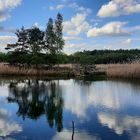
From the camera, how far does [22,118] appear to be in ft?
35.7

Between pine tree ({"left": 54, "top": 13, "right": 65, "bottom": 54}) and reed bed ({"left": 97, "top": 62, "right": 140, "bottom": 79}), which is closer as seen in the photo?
reed bed ({"left": 97, "top": 62, "right": 140, "bottom": 79})

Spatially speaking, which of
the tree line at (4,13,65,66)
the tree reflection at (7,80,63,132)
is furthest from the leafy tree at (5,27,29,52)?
the tree reflection at (7,80,63,132)

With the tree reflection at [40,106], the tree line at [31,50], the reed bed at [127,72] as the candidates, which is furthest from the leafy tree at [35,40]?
the tree reflection at [40,106]

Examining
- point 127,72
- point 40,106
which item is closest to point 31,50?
point 127,72

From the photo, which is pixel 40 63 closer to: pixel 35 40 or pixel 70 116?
pixel 35 40

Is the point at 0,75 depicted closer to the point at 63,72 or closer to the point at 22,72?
the point at 22,72

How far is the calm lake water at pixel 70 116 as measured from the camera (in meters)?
8.56

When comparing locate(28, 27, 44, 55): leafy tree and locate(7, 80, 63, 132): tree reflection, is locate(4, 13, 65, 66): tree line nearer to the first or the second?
locate(28, 27, 44, 55): leafy tree

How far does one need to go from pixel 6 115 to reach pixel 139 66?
15408 millimetres

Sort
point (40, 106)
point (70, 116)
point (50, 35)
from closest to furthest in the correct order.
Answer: point (70, 116), point (40, 106), point (50, 35)

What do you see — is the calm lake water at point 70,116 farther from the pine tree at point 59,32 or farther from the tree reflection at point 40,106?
the pine tree at point 59,32

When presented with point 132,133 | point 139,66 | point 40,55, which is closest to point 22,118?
point 132,133

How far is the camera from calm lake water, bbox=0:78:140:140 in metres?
8.56

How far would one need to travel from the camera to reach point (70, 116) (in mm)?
10992
